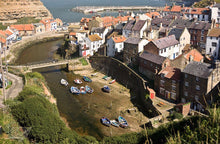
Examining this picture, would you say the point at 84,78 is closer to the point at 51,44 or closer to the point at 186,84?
the point at 186,84

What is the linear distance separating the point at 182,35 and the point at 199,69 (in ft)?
52.0

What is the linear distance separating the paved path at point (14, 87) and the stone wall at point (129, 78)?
16.0m

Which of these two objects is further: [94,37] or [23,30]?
[23,30]

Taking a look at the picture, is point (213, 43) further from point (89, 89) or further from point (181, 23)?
point (89, 89)

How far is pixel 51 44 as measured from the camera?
7294 cm

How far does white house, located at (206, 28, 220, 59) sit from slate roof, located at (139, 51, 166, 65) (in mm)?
11317

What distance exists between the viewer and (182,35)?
1718 inches

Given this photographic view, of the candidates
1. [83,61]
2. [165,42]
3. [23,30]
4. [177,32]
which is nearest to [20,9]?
[23,30]

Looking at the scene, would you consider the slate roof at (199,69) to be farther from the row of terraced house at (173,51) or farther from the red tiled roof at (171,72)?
the red tiled roof at (171,72)

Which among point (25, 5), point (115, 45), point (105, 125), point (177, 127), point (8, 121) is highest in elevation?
point (25, 5)

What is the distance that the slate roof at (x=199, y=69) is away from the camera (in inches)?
1118

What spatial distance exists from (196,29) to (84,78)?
23.1 m

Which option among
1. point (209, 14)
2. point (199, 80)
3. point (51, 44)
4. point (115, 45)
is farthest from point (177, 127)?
point (51, 44)

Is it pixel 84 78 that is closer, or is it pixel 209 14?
pixel 84 78
